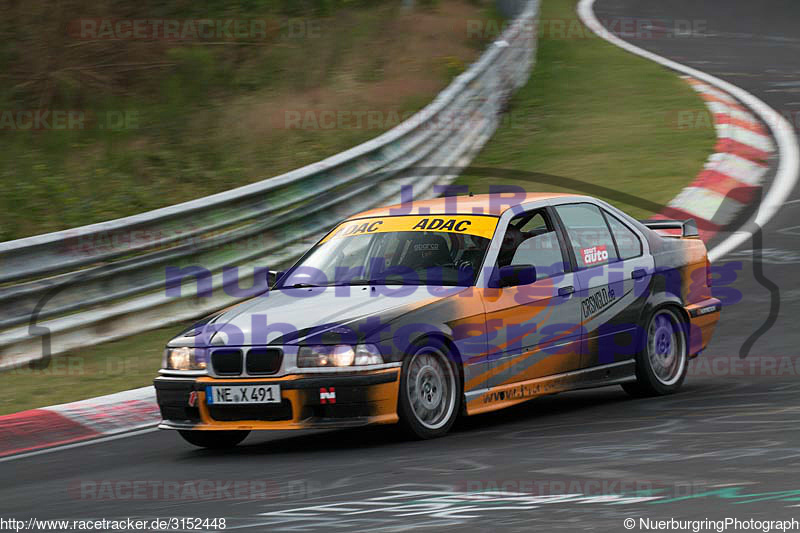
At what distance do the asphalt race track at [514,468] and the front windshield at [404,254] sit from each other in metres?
0.93

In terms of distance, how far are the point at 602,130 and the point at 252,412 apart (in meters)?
11.3

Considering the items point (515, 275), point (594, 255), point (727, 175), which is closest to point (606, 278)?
point (594, 255)

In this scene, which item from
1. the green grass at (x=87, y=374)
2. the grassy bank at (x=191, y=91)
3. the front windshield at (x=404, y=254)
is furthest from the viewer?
the grassy bank at (x=191, y=91)

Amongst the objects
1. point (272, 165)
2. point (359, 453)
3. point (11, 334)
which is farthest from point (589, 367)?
point (272, 165)

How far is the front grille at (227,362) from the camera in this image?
23.3ft

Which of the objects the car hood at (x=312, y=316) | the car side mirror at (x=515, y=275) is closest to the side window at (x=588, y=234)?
the car side mirror at (x=515, y=275)

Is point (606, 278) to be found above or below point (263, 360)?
above

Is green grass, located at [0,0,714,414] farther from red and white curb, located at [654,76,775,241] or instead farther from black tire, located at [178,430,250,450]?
black tire, located at [178,430,250,450]

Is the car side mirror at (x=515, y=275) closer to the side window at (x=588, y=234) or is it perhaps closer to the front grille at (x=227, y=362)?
the side window at (x=588, y=234)

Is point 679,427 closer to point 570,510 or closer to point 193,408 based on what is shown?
point 570,510

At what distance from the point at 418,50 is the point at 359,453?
46.2 ft

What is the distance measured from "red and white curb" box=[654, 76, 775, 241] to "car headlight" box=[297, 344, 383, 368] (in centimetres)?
675

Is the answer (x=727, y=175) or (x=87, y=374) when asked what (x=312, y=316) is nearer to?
(x=87, y=374)

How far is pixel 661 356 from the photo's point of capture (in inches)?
344
